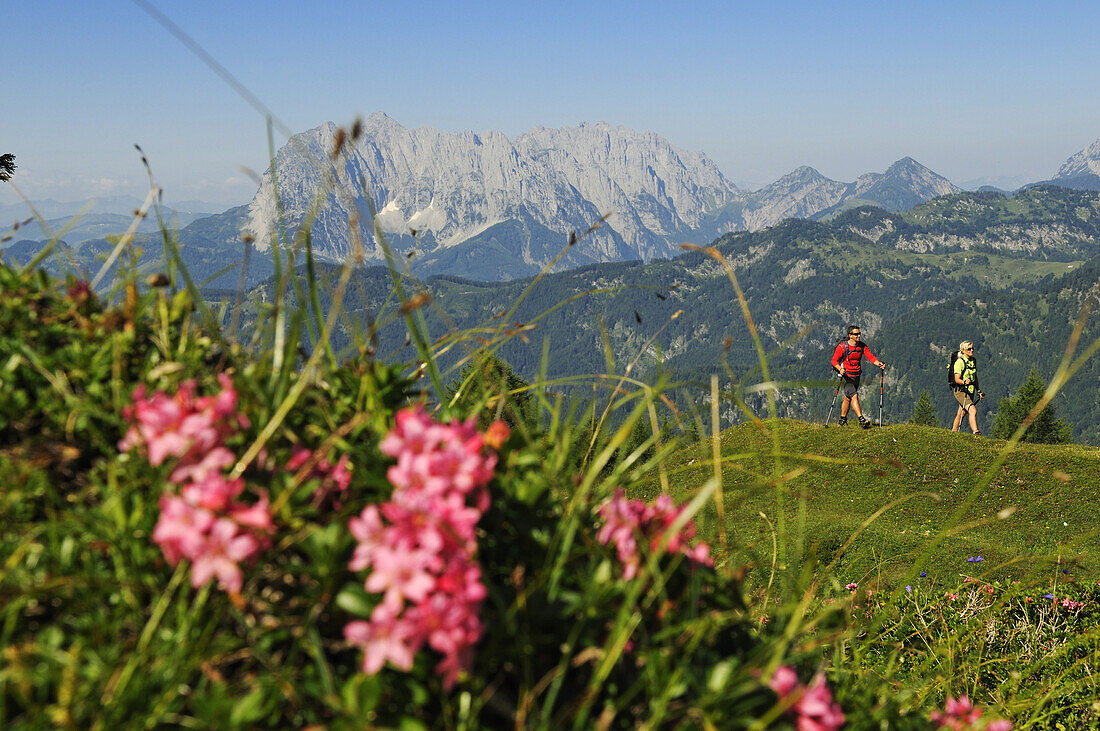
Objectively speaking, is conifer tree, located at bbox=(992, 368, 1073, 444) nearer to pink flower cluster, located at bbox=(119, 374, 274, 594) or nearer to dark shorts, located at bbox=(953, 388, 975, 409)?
dark shorts, located at bbox=(953, 388, 975, 409)

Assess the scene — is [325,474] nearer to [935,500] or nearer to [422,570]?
[422,570]

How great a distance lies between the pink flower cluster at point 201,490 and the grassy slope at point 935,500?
13023 millimetres

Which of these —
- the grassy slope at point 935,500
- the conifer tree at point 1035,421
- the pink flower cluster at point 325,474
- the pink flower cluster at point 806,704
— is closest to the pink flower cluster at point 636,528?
the pink flower cluster at point 806,704

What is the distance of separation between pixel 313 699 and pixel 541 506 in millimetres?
813

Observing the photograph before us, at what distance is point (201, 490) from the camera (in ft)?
5.53

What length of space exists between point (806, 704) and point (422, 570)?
3.68 ft

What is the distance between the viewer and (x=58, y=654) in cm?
168

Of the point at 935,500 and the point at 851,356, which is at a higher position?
the point at 851,356

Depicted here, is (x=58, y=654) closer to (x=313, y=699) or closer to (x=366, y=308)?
(x=313, y=699)

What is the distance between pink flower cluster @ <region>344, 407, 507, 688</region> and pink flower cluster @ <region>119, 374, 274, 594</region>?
0.27 metres

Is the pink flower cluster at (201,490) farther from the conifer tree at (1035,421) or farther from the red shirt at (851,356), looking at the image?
Result: the conifer tree at (1035,421)

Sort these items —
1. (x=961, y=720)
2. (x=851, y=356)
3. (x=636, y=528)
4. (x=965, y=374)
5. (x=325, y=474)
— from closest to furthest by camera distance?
(x=636, y=528)
(x=325, y=474)
(x=961, y=720)
(x=851, y=356)
(x=965, y=374)

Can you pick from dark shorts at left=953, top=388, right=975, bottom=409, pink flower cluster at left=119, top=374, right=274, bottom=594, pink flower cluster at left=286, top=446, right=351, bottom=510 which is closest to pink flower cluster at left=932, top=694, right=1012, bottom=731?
pink flower cluster at left=286, top=446, right=351, bottom=510

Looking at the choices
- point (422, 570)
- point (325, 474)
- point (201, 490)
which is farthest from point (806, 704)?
point (201, 490)
